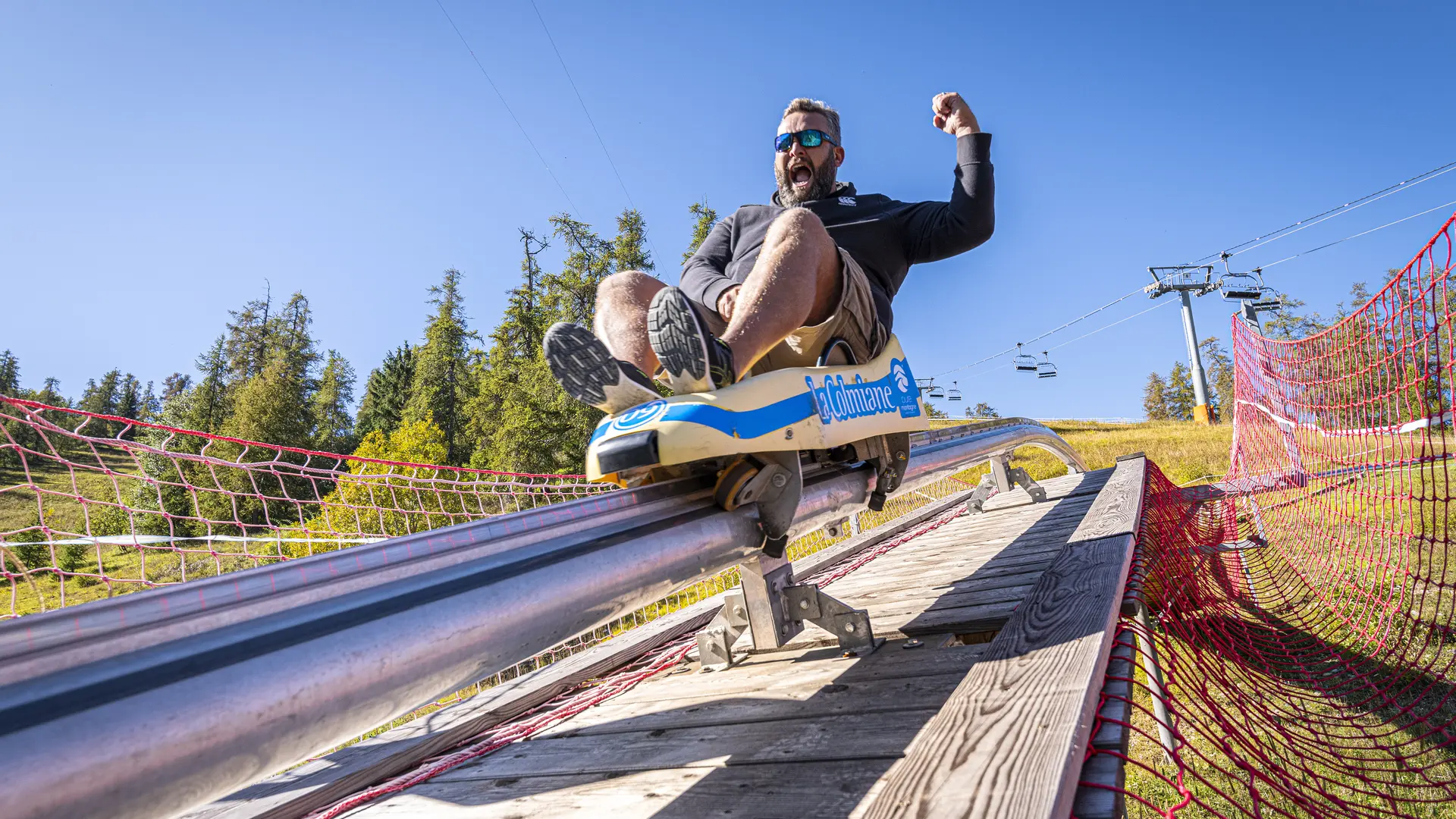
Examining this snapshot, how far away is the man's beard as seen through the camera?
2475 mm

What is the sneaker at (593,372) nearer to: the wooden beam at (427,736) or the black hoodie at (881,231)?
the black hoodie at (881,231)

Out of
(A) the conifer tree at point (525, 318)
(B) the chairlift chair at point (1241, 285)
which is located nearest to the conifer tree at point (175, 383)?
(A) the conifer tree at point (525, 318)

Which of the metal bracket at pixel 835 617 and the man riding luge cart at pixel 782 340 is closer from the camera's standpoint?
the man riding luge cart at pixel 782 340

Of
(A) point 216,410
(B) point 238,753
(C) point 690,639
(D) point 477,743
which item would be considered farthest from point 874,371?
(A) point 216,410

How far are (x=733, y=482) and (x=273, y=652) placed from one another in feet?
3.08

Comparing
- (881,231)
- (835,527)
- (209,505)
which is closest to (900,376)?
(881,231)

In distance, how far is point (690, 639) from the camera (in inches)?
92.4

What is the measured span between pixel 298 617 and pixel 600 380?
877mm

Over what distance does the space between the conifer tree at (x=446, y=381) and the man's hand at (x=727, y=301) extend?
38068 millimetres

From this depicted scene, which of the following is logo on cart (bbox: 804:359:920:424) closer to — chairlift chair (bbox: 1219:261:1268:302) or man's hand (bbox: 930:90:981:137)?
man's hand (bbox: 930:90:981:137)

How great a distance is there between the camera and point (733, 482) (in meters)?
1.53

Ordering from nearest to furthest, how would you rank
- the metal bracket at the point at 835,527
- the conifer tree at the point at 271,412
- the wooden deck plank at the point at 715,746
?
the wooden deck plank at the point at 715,746
the metal bracket at the point at 835,527
the conifer tree at the point at 271,412

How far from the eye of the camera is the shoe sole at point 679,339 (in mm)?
1456

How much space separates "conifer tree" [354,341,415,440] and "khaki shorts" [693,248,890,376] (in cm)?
4795
